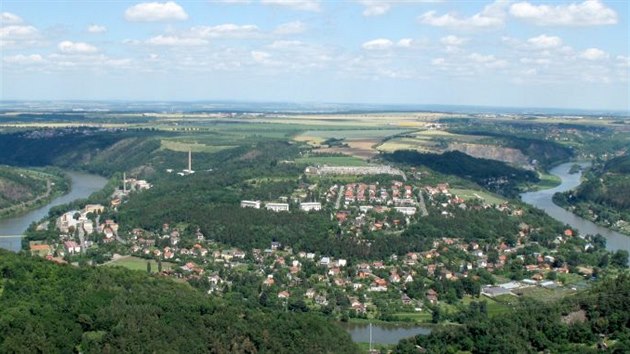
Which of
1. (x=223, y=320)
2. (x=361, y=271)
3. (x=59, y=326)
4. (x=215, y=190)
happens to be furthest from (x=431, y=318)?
(x=215, y=190)

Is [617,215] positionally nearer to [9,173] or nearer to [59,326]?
[59,326]

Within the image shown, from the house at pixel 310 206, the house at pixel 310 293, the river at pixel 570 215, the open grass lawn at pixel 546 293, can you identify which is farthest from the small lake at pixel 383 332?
the house at pixel 310 206

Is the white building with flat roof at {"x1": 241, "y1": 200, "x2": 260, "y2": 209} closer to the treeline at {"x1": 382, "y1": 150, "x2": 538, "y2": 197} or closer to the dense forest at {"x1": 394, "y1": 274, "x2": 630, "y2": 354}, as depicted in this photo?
the treeline at {"x1": 382, "y1": 150, "x2": 538, "y2": 197}

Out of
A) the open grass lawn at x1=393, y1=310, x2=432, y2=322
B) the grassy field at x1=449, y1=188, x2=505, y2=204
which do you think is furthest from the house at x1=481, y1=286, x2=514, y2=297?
the grassy field at x1=449, y1=188, x2=505, y2=204

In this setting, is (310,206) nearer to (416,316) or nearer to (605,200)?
(416,316)

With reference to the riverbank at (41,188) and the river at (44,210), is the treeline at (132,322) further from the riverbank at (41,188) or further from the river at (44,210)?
the riverbank at (41,188)

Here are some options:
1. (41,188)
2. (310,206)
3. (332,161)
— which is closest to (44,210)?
(41,188)

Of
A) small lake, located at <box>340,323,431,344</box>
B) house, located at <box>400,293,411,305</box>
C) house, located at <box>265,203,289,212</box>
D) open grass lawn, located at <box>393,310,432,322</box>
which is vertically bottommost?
small lake, located at <box>340,323,431,344</box>
